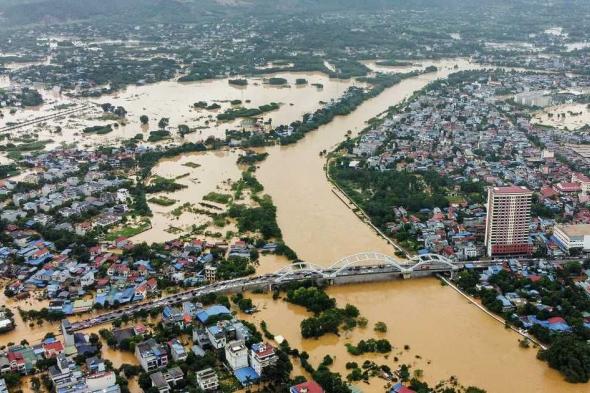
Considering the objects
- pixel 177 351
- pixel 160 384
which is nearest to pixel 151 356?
pixel 177 351

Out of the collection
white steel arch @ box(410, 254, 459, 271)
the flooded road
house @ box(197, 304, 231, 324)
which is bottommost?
the flooded road

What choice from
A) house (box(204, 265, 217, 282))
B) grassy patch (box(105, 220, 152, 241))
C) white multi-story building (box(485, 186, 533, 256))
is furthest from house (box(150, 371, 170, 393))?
white multi-story building (box(485, 186, 533, 256))

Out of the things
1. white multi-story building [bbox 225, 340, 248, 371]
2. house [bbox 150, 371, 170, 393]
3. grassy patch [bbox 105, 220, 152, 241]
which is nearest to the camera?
house [bbox 150, 371, 170, 393]

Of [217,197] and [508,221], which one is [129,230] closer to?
[217,197]

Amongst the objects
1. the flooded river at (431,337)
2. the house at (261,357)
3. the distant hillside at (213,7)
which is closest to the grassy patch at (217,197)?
the flooded river at (431,337)

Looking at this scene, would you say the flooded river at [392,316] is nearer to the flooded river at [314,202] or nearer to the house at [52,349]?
the flooded river at [314,202]

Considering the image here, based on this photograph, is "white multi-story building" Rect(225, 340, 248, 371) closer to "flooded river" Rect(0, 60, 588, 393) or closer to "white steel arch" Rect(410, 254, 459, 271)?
"flooded river" Rect(0, 60, 588, 393)
